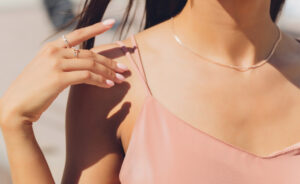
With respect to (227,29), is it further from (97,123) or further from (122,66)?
(97,123)

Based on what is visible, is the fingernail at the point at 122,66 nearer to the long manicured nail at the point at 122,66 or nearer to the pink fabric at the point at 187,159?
the long manicured nail at the point at 122,66

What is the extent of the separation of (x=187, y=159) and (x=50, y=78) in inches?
15.7

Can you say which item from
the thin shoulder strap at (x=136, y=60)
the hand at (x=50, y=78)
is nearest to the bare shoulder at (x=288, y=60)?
the thin shoulder strap at (x=136, y=60)

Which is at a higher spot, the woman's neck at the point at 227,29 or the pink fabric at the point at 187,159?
the woman's neck at the point at 227,29

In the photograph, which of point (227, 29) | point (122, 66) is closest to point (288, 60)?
point (227, 29)

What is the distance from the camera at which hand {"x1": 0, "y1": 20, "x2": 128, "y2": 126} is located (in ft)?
3.20

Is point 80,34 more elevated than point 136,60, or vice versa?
point 80,34

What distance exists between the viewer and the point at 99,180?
3.62 ft

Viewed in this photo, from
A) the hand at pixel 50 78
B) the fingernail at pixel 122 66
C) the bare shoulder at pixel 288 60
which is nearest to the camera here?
the hand at pixel 50 78

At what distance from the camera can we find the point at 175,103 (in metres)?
1.09

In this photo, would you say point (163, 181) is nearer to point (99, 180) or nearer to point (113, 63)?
point (99, 180)

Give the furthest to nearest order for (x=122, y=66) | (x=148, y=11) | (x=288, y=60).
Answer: (x=148, y=11)
(x=288, y=60)
(x=122, y=66)

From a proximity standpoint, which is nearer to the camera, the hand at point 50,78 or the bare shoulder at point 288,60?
the hand at point 50,78

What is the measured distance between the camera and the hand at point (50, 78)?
3.20 feet
